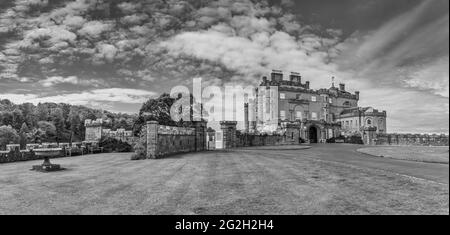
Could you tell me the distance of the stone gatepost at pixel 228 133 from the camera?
1216 inches

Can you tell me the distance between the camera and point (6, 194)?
6.82 m

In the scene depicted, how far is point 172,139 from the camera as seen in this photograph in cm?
2014

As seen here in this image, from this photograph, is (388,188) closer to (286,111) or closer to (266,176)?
(266,176)

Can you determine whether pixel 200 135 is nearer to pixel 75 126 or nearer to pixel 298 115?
pixel 298 115

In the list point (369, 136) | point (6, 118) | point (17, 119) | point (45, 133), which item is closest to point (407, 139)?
point (369, 136)

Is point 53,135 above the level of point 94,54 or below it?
below

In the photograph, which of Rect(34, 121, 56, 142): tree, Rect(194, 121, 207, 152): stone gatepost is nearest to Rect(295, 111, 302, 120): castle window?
Rect(194, 121, 207, 152): stone gatepost

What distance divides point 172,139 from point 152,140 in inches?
137

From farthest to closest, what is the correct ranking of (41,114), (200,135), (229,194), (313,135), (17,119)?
(41,114) → (17,119) → (313,135) → (200,135) → (229,194)

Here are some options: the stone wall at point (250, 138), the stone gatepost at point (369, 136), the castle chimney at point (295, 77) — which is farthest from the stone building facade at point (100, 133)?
the castle chimney at point (295, 77)

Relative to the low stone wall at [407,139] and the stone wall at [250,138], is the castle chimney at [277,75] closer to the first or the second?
the stone wall at [250,138]

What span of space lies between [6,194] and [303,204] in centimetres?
726

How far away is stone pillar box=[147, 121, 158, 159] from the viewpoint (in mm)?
16578
